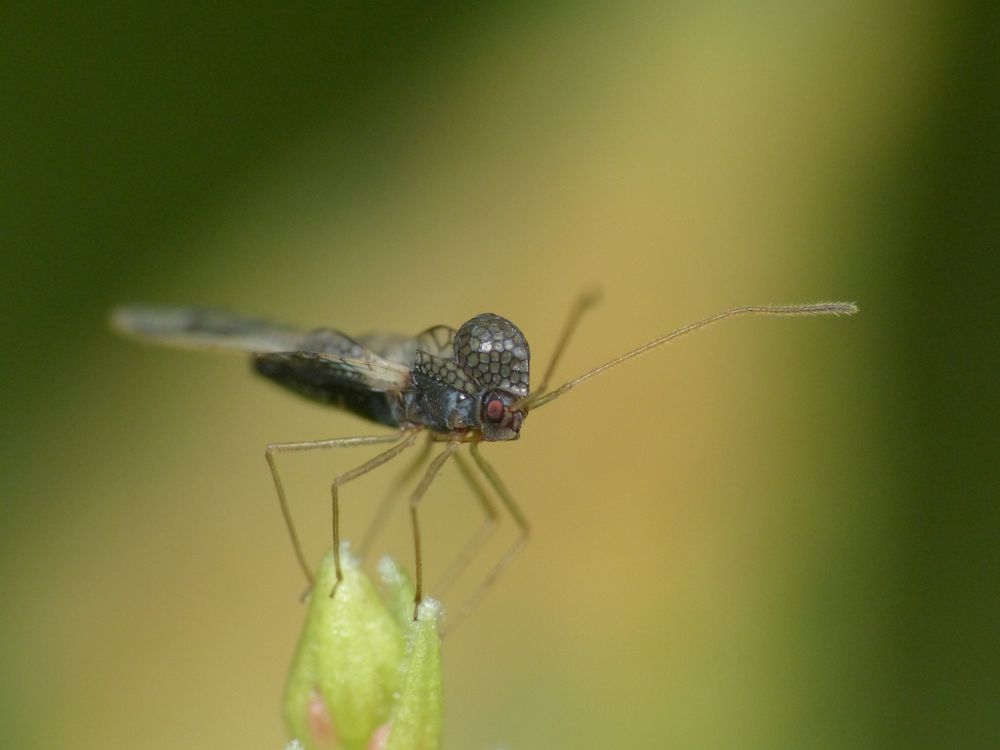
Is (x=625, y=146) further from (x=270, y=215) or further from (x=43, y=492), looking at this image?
(x=43, y=492)

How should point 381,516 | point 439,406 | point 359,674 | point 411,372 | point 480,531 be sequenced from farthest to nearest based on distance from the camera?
point 381,516 → point 480,531 → point 411,372 → point 439,406 → point 359,674

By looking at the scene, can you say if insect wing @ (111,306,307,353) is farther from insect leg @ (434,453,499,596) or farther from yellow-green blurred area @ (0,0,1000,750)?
yellow-green blurred area @ (0,0,1000,750)

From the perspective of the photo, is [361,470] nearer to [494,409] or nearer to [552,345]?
[494,409]

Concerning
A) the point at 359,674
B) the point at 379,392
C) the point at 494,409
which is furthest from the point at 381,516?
the point at 359,674

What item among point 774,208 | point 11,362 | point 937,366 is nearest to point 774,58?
point 774,208

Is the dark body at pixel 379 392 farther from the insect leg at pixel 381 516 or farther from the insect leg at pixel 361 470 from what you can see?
the insect leg at pixel 381 516

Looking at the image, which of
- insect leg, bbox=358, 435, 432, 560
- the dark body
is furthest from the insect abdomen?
insect leg, bbox=358, 435, 432, 560

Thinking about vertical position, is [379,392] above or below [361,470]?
above

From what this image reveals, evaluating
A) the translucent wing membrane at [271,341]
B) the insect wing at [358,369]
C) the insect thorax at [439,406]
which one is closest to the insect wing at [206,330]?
the translucent wing membrane at [271,341]
